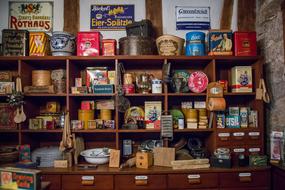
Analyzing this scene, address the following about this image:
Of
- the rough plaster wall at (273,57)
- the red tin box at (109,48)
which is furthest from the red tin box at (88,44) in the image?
the rough plaster wall at (273,57)

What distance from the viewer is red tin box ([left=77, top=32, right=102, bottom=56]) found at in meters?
2.89

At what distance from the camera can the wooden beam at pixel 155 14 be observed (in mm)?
3295

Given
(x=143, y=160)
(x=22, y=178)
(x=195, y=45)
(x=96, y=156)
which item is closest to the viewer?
(x=22, y=178)

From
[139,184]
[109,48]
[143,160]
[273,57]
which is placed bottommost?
[139,184]

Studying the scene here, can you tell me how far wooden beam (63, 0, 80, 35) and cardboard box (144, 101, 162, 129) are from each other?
4.22 ft

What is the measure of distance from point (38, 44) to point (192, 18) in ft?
6.00

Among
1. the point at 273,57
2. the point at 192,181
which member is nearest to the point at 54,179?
the point at 192,181

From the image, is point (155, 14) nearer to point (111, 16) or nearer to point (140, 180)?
point (111, 16)

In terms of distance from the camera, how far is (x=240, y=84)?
2.85 meters

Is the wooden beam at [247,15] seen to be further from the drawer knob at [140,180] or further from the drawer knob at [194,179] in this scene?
the drawer knob at [140,180]

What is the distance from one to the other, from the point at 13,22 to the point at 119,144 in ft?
6.47

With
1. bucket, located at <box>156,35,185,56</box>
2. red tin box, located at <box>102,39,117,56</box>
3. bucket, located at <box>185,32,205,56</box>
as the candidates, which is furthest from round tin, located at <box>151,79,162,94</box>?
red tin box, located at <box>102,39,117,56</box>

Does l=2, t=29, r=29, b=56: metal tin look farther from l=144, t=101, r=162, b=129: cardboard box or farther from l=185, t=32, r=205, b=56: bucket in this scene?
l=185, t=32, r=205, b=56: bucket

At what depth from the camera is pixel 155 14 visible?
3314mm
